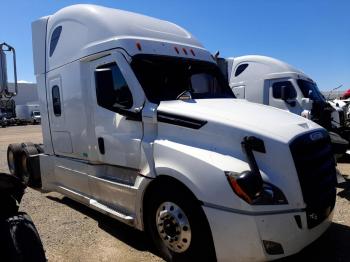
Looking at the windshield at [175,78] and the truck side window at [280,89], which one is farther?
the truck side window at [280,89]

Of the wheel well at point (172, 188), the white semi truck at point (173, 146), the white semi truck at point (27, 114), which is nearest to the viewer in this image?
the white semi truck at point (173, 146)

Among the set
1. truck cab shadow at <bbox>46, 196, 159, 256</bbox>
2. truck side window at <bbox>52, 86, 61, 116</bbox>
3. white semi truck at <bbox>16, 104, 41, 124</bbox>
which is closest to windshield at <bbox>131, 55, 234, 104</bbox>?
truck cab shadow at <bbox>46, 196, 159, 256</bbox>

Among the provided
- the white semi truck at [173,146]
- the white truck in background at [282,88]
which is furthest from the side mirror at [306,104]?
the white semi truck at [173,146]

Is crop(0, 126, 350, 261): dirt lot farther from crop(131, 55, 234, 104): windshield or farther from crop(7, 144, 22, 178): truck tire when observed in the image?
crop(7, 144, 22, 178): truck tire

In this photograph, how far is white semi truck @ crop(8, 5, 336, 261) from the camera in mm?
3609

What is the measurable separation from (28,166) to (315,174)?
6417 mm

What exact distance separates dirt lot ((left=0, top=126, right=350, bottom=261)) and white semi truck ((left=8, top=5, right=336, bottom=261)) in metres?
0.40

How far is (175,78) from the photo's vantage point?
17.1 feet

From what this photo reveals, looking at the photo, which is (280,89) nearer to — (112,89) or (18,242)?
(112,89)

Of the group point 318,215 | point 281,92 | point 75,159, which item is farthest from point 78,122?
point 281,92

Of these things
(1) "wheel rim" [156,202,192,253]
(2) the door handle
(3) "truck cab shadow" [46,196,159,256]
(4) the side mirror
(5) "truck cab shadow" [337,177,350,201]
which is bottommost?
(5) "truck cab shadow" [337,177,350,201]

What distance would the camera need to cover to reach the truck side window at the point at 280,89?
1164cm

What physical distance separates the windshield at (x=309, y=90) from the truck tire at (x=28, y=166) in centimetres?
794

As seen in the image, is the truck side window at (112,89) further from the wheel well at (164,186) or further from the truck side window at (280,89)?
the truck side window at (280,89)
